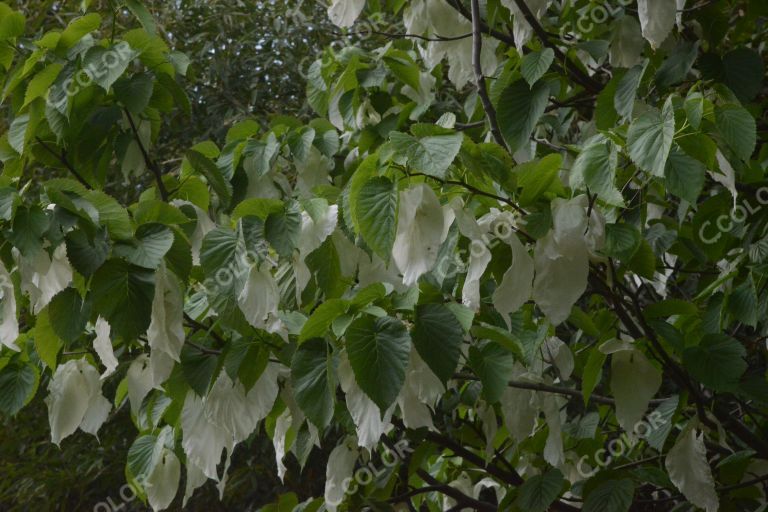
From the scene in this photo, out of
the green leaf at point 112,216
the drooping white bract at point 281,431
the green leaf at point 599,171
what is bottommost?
the drooping white bract at point 281,431

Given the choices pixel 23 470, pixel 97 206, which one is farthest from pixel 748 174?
pixel 23 470

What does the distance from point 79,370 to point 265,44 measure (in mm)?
2316

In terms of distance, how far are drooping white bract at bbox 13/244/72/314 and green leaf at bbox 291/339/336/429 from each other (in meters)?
0.24

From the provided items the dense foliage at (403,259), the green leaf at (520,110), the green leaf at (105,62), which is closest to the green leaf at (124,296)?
the dense foliage at (403,259)

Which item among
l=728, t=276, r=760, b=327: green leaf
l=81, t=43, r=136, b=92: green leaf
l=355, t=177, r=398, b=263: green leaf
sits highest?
l=355, t=177, r=398, b=263: green leaf

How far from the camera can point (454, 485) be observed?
154 centimetres

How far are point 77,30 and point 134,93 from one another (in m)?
0.13

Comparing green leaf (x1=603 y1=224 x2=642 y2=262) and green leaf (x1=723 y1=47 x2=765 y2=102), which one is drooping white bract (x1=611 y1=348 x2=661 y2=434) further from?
green leaf (x1=723 y1=47 x2=765 y2=102)

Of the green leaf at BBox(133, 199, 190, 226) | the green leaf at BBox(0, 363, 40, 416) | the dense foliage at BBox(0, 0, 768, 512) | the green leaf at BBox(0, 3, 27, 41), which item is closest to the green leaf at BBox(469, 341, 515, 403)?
the dense foliage at BBox(0, 0, 768, 512)

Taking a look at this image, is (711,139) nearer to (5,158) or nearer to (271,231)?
(271,231)

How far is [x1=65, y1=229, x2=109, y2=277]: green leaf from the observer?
0.91 metres

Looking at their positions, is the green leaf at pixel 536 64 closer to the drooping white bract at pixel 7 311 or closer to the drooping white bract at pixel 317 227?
the drooping white bract at pixel 317 227

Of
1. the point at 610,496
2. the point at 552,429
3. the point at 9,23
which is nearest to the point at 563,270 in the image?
the point at 552,429

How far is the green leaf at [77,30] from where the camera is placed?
1242 mm
